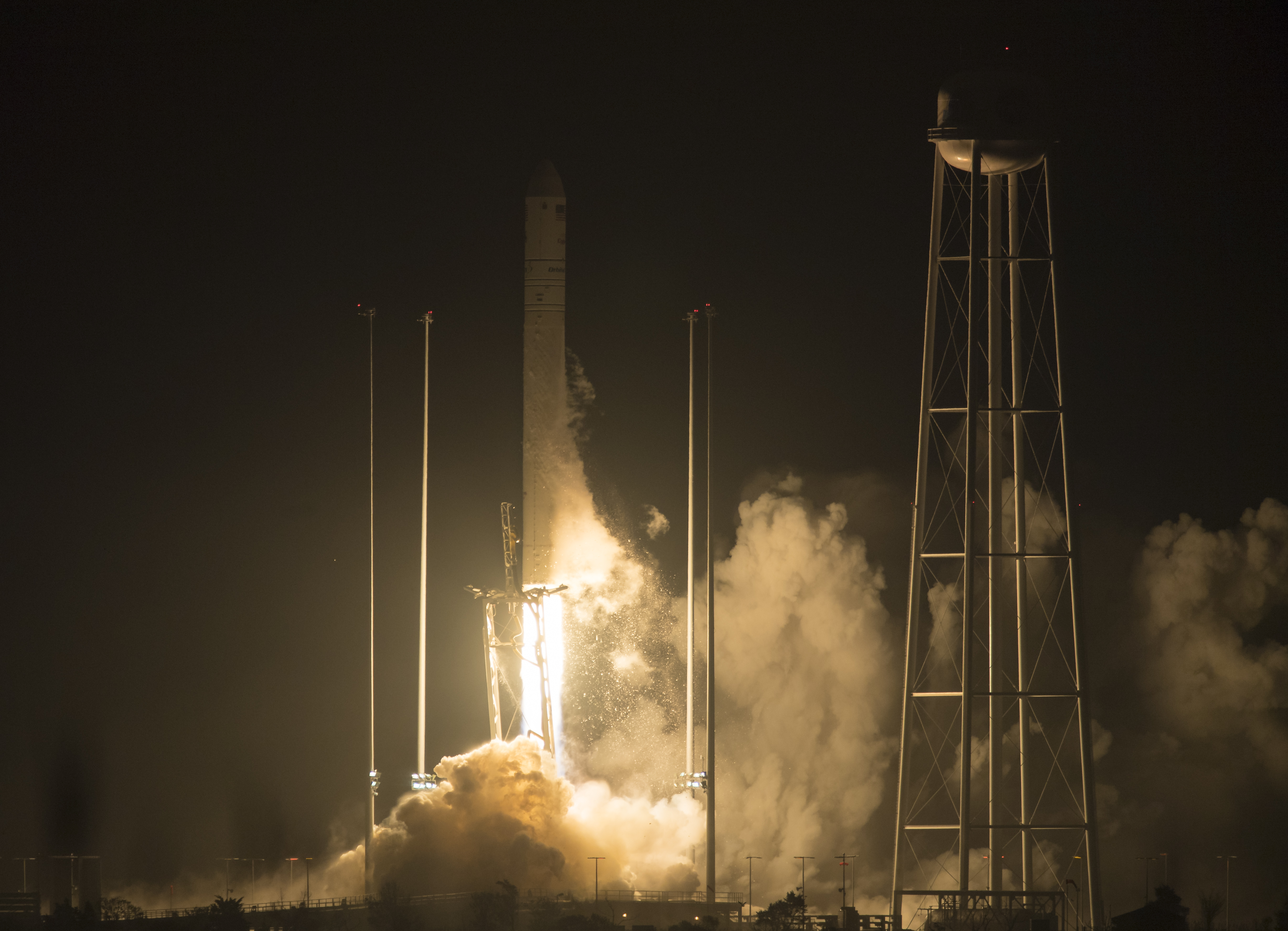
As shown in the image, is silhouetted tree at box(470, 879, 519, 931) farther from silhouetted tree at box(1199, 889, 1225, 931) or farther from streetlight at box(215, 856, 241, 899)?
silhouetted tree at box(1199, 889, 1225, 931)

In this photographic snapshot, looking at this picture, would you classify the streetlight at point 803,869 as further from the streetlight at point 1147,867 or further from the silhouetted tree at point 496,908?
the silhouetted tree at point 496,908

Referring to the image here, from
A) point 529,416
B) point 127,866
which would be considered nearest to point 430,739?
point 127,866

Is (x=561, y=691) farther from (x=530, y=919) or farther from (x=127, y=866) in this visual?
(x=127, y=866)

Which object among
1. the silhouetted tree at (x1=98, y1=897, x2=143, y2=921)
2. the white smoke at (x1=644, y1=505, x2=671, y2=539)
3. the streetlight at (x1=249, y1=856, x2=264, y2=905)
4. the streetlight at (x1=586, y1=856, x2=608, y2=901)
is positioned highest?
the white smoke at (x1=644, y1=505, x2=671, y2=539)

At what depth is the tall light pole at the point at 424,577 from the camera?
53.8 metres

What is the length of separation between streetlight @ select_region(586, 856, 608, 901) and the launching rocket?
820 cm

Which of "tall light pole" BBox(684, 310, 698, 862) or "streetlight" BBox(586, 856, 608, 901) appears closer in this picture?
"streetlight" BBox(586, 856, 608, 901)

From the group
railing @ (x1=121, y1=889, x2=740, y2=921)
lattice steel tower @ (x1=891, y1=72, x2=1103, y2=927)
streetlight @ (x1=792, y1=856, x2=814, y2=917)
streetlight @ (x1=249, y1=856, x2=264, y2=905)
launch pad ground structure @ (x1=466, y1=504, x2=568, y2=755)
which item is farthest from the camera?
streetlight @ (x1=249, y1=856, x2=264, y2=905)

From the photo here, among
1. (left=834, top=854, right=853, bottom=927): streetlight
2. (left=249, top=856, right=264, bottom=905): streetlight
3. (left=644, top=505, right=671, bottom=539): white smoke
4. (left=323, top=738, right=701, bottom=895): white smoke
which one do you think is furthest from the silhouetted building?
(left=249, top=856, right=264, bottom=905): streetlight

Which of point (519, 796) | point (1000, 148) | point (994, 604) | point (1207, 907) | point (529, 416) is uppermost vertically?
point (1000, 148)

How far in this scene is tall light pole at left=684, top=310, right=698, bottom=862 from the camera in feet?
172

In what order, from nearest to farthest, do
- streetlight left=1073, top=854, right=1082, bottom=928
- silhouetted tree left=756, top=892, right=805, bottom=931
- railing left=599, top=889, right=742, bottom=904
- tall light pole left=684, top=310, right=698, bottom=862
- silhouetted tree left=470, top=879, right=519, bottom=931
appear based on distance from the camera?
streetlight left=1073, top=854, right=1082, bottom=928 → silhouetted tree left=470, top=879, right=519, bottom=931 → silhouetted tree left=756, top=892, right=805, bottom=931 → railing left=599, top=889, right=742, bottom=904 → tall light pole left=684, top=310, right=698, bottom=862

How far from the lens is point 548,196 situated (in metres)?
54.7

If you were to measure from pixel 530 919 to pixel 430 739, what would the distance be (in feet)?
55.7
